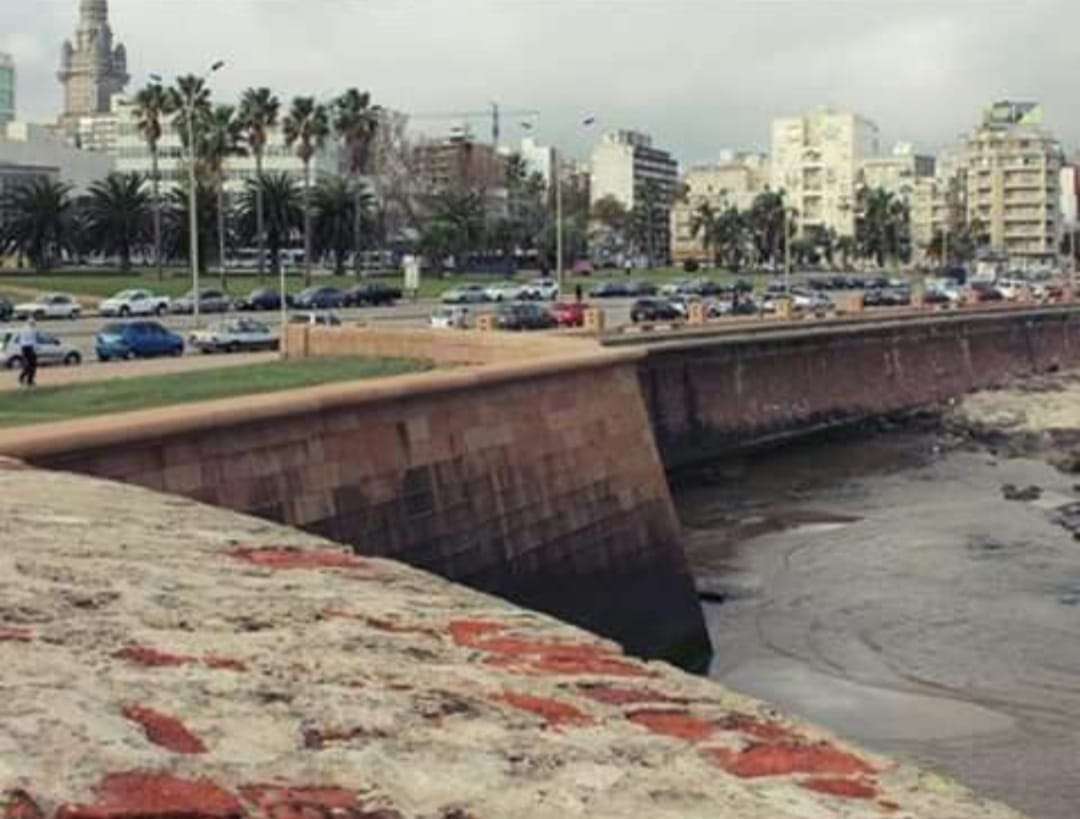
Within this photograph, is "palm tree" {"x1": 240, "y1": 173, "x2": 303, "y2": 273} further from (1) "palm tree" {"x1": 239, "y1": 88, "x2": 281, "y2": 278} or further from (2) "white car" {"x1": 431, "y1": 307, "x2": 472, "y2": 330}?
(2) "white car" {"x1": 431, "y1": 307, "x2": 472, "y2": 330}

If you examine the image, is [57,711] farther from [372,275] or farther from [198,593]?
[372,275]

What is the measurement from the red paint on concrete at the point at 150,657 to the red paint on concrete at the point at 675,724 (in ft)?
7.75

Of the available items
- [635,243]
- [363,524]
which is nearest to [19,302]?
[363,524]

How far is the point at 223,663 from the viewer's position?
9008 millimetres

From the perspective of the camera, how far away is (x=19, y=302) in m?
76.8

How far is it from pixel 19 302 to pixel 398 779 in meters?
73.2

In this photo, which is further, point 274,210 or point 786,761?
point 274,210

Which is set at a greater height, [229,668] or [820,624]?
[229,668]

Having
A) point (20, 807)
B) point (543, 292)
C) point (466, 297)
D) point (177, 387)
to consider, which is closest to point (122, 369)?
→ point (177, 387)

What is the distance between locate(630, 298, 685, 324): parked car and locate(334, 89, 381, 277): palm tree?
1570 inches

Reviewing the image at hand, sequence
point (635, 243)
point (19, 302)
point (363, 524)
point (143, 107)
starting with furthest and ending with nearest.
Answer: point (635, 243), point (143, 107), point (19, 302), point (363, 524)

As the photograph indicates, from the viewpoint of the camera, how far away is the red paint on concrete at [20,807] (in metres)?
6.18

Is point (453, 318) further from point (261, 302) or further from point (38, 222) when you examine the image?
point (38, 222)

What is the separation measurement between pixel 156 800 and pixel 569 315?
194ft
